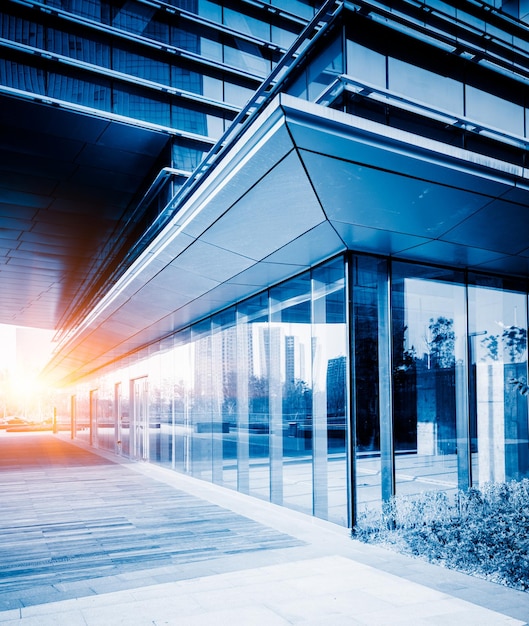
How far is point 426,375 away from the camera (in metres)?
10.1

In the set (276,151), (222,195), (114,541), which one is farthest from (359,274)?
(114,541)

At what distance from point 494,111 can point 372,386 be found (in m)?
4.40

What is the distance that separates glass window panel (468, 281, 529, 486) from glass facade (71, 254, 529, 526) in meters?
0.03

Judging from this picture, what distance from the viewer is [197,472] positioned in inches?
639

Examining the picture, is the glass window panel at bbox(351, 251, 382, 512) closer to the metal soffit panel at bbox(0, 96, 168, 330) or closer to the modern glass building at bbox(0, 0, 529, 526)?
the modern glass building at bbox(0, 0, 529, 526)

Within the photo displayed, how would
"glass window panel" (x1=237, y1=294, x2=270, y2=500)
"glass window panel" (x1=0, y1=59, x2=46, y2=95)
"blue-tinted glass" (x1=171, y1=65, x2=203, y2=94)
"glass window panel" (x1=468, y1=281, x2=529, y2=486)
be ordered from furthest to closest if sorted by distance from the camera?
1. "blue-tinted glass" (x1=171, y1=65, x2=203, y2=94)
2. "glass window panel" (x1=237, y1=294, x2=270, y2=500)
3. "glass window panel" (x1=0, y1=59, x2=46, y2=95)
4. "glass window panel" (x1=468, y1=281, x2=529, y2=486)

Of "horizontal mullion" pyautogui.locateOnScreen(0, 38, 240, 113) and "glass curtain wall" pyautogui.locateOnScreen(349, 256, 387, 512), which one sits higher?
"horizontal mullion" pyautogui.locateOnScreen(0, 38, 240, 113)

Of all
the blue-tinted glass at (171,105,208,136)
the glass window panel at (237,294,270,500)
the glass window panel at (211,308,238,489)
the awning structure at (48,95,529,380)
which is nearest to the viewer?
the awning structure at (48,95,529,380)

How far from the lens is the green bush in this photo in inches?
269

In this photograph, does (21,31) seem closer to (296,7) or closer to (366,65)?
(296,7)

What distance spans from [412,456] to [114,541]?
4807 millimetres

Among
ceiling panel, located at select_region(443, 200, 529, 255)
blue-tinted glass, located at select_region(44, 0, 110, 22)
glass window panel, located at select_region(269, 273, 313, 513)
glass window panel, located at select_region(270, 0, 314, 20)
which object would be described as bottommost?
glass window panel, located at select_region(269, 273, 313, 513)

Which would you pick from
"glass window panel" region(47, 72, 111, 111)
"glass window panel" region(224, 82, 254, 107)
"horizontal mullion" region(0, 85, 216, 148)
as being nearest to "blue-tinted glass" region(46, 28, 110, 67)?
"glass window panel" region(47, 72, 111, 111)

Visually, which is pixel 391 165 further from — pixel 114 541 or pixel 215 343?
pixel 215 343
